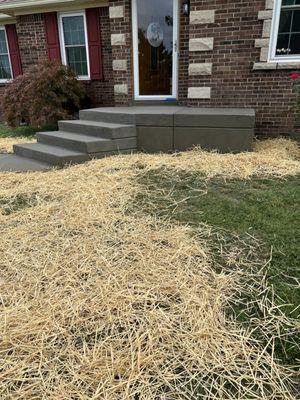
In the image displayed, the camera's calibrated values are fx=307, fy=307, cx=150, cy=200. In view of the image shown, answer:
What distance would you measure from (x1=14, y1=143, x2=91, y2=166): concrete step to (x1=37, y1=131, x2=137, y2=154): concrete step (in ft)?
0.31

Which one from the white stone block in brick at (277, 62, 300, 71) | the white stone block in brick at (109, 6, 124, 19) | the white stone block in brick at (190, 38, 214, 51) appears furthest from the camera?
the white stone block in brick at (109, 6, 124, 19)

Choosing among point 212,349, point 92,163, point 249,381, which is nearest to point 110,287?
point 212,349

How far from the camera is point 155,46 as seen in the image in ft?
20.9

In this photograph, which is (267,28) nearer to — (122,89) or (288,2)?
(288,2)

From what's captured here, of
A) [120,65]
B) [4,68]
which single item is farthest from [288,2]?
[4,68]

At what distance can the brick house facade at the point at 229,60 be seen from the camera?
5148mm

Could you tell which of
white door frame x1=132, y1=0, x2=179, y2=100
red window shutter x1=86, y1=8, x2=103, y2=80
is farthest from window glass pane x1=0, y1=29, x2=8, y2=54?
white door frame x1=132, y1=0, x2=179, y2=100

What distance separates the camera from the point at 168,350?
1513mm

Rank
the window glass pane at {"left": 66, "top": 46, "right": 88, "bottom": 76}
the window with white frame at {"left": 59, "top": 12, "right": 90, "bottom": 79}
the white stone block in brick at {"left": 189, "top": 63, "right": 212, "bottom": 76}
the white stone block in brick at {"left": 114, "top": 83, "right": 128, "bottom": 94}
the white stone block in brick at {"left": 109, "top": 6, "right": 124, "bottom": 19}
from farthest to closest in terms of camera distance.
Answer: the window glass pane at {"left": 66, "top": 46, "right": 88, "bottom": 76} → the window with white frame at {"left": 59, "top": 12, "right": 90, "bottom": 79} → the white stone block in brick at {"left": 114, "top": 83, "right": 128, "bottom": 94} → the white stone block in brick at {"left": 109, "top": 6, "right": 124, "bottom": 19} → the white stone block in brick at {"left": 189, "top": 63, "right": 212, "bottom": 76}

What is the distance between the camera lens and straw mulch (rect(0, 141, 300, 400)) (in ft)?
4.50

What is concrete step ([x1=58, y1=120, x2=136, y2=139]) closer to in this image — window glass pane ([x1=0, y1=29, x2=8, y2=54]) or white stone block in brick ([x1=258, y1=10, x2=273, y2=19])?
white stone block in brick ([x1=258, y1=10, x2=273, y2=19])

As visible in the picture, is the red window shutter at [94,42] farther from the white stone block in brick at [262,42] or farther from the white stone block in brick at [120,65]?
the white stone block in brick at [262,42]

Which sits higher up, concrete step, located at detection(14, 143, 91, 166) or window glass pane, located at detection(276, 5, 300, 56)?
window glass pane, located at detection(276, 5, 300, 56)

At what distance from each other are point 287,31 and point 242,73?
950 millimetres
